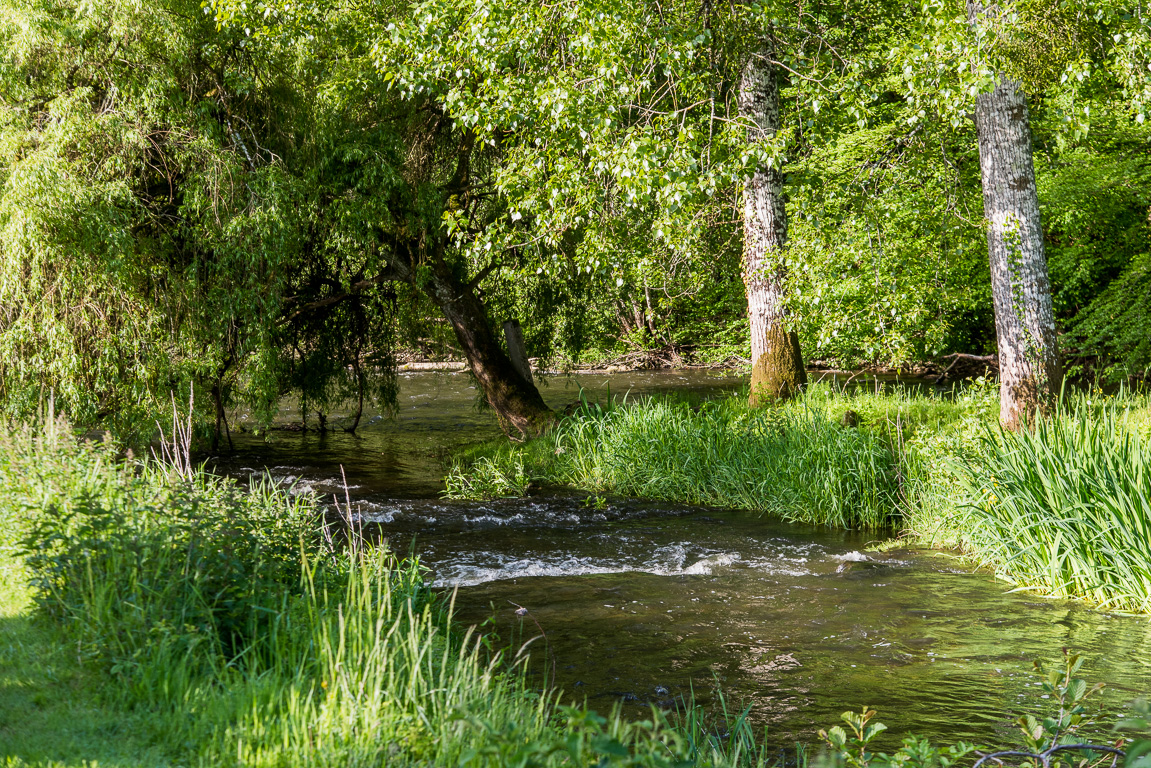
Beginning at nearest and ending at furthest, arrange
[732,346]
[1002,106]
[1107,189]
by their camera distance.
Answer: [1002,106]
[1107,189]
[732,346]

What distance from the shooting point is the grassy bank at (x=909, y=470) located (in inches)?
264

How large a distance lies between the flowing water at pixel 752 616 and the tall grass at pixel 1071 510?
237 millimetres

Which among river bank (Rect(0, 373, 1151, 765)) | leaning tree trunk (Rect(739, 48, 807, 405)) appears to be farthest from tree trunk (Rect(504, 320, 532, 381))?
river bank (Rect(0, 373, 1151, 765))

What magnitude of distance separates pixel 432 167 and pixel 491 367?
3030 millimetres

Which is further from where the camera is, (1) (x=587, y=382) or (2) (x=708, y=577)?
(1) (x=587, y=382)

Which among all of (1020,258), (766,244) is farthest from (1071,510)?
(766,244)

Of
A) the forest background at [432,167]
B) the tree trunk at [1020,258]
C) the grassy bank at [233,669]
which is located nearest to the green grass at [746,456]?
the tree trunk at [1020,258]

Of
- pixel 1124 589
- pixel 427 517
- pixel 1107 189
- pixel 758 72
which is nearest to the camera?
pixel 1124 589

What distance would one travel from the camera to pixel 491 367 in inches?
560

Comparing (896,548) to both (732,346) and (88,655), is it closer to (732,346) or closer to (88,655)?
(88,655)

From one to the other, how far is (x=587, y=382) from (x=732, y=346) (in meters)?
4.33

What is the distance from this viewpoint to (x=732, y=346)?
2538cm

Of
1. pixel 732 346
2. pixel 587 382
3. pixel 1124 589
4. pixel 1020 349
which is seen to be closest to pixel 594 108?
pixel 1020 349

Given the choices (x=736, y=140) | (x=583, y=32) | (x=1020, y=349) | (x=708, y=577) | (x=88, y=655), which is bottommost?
(x=708, y=577)
